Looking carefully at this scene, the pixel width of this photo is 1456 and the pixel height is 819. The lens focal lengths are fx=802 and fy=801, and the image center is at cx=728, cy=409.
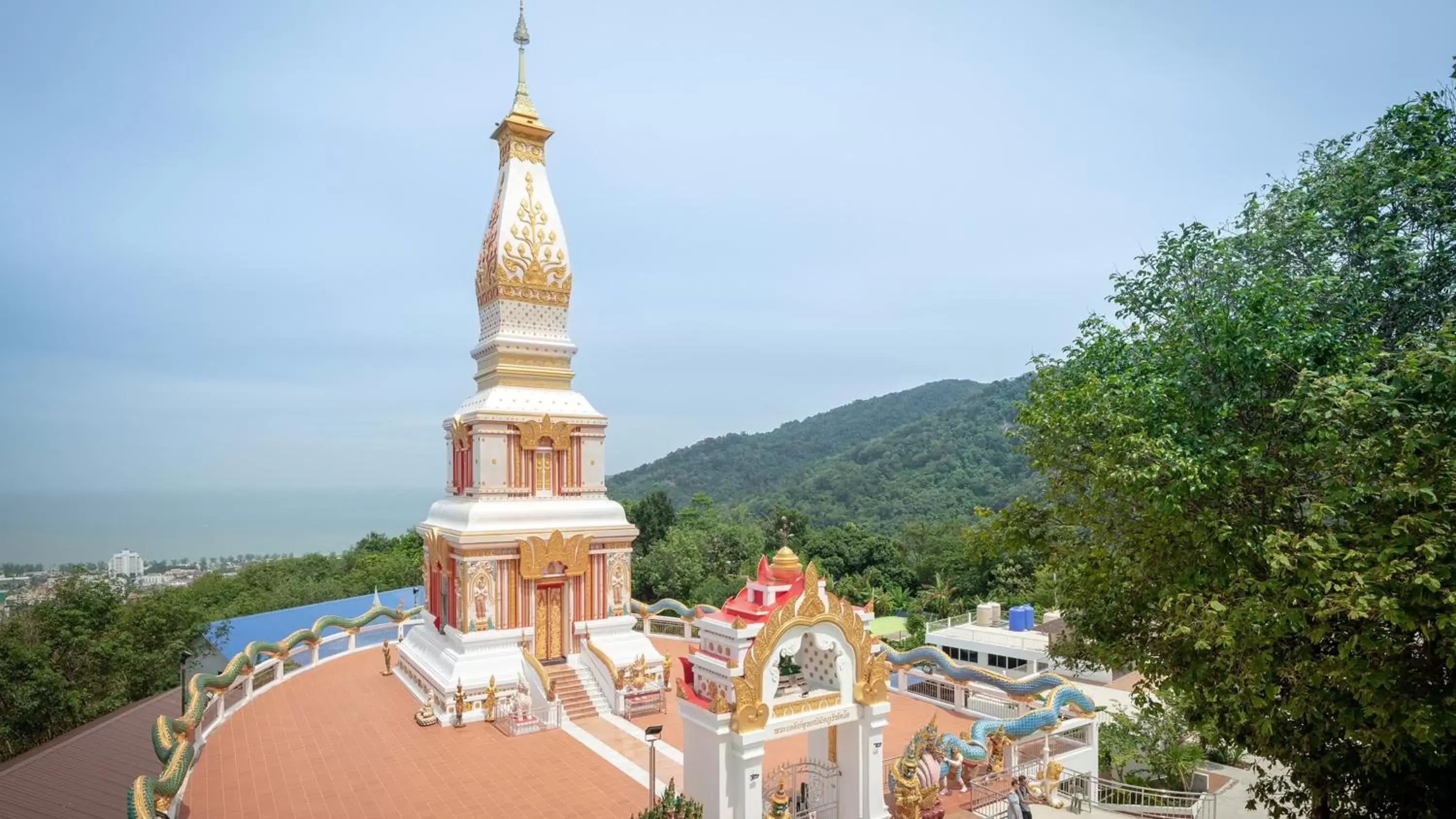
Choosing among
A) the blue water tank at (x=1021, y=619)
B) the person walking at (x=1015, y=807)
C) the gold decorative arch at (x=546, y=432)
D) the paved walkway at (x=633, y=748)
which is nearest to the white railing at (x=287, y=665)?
the gold decorative arch at (x=546, y=432)

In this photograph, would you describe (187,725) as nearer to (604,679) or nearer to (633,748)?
(633,748)

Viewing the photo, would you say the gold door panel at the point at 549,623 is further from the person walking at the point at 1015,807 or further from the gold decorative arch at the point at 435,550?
the person walking at the point at 1015,807

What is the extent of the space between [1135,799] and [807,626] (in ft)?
24.4

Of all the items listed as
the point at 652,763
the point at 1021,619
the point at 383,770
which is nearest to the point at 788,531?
the point at 1021,619

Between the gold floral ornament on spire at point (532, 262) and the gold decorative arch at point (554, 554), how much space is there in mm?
6015

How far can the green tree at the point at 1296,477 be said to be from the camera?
7.10 meters

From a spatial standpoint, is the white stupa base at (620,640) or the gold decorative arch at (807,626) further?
the white stupa base at (620,640)

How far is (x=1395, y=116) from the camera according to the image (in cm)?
973

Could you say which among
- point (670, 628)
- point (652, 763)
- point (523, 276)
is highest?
point (523, 276)

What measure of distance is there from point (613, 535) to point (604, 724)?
4.83 meters

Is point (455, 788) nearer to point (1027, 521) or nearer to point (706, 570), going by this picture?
point (1027, 521)

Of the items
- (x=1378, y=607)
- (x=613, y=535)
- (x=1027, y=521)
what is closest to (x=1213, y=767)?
(x=1027, y=521)

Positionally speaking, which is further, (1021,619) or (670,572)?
(670,572)

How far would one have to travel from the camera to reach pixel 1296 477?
30.4 feet
